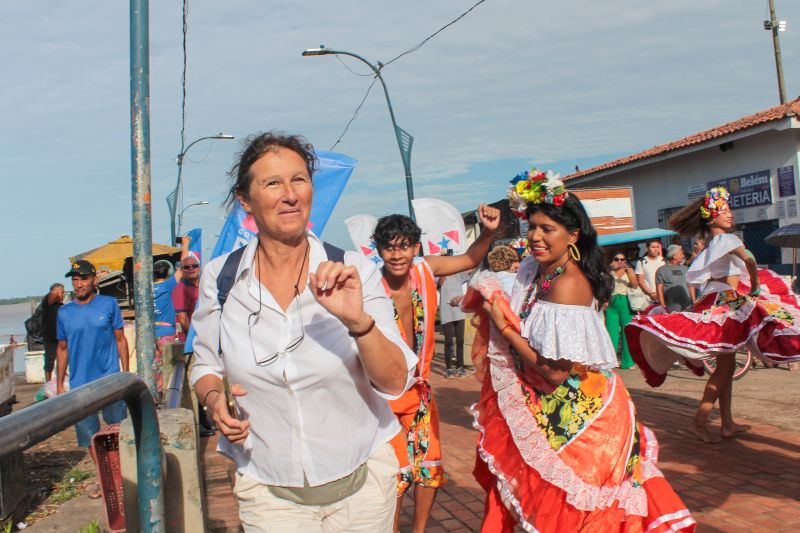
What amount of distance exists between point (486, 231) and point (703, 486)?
2.50 meters

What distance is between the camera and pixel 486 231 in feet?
14.4

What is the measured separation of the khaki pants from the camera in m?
2.36

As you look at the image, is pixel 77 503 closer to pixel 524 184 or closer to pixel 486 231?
pixel 486 231

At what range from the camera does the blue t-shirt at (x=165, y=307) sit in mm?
9844

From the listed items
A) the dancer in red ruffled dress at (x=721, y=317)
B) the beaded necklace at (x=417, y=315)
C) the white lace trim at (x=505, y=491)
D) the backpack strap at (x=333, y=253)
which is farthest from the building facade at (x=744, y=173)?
the backpack strap at (x=333, y=253)

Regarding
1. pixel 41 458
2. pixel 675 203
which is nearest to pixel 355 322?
pixel 41 458

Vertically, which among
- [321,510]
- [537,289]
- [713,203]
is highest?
[713,203]

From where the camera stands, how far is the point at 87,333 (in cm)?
708

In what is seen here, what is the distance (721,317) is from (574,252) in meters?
2.58

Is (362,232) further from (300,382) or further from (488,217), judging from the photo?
(300,382)

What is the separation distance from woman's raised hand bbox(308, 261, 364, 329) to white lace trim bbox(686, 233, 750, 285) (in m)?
4.58

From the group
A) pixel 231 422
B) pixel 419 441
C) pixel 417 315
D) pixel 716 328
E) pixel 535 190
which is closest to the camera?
pixel 231 422

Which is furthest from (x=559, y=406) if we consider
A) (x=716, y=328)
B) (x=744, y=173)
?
(x=744, y=173)

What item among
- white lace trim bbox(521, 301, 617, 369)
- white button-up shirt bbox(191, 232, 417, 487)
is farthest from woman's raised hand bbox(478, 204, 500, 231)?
white button-up shirt bbox(191, 232, 417, 487)
